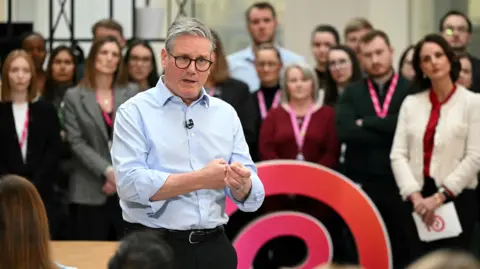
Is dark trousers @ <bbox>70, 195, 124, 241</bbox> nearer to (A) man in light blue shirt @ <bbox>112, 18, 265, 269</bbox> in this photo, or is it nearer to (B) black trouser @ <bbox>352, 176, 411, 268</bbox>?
(B) black trouser @ <bbox>352, 176, 411, 268</bbox>

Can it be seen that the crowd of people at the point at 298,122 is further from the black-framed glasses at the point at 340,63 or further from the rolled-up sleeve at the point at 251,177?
the rolled-up sleeve at the point at 251,177

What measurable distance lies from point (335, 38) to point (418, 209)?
6.39ft

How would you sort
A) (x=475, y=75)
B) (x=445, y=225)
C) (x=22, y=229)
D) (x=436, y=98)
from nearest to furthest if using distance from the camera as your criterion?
(x=22, y=229)
(x=445, y=225)
(x=436, y=98)
(x=475, y=75)

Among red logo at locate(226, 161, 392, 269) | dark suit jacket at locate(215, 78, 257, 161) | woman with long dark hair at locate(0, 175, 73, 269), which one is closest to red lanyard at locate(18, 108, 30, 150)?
dark suit jacket at locate(215, 78, 257, 161)

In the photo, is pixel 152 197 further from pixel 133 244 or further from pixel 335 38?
pixel 335 38

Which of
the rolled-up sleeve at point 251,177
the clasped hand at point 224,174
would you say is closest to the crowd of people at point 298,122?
the rolled-up sleeve at point 251,177

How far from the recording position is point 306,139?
5.29 meters

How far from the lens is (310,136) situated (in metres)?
5.30

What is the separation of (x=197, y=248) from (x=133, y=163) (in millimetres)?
361

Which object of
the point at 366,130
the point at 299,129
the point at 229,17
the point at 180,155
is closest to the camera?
the point at 180,155

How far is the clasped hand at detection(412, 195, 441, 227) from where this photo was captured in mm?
A: 4793

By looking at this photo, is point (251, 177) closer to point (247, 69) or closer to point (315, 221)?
point (315, 221)

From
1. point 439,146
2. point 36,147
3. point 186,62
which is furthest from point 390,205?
point 186,62

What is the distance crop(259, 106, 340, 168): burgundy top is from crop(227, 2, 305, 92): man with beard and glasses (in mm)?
768
